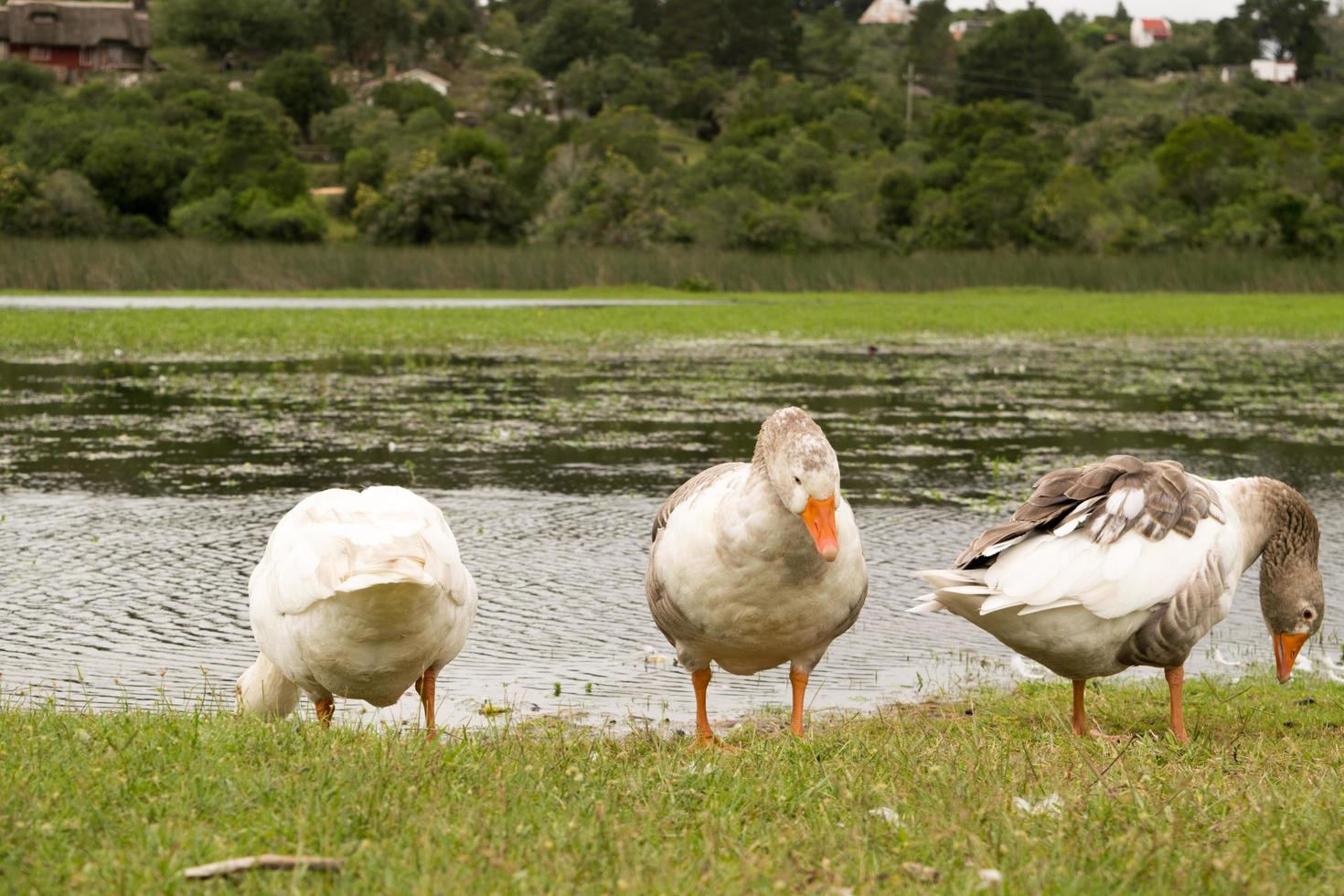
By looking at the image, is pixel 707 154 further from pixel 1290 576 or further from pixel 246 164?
pixel 1290 576

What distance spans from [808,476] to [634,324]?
101 ft

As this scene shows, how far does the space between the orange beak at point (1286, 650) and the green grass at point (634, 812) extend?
1591 millimetres

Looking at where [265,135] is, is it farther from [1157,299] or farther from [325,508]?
[325,508]

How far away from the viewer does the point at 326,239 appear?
2707 inches

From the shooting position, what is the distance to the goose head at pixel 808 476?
5.46 meters

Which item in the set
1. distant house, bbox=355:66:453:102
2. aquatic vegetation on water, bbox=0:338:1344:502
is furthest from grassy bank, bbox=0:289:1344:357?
distant house, bbox=355:66:453:102

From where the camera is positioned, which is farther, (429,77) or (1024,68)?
(429,77)

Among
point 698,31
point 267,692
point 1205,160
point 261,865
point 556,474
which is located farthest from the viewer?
point 698,31

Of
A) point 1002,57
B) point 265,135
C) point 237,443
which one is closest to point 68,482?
point 237,443

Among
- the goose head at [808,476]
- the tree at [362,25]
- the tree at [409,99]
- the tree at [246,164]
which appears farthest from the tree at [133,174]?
the goose head at [808,476]

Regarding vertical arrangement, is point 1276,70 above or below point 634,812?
above

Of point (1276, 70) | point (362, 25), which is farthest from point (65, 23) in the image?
point (1276, 70)

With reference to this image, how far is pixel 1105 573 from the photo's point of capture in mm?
6281

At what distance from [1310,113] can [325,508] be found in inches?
3934
